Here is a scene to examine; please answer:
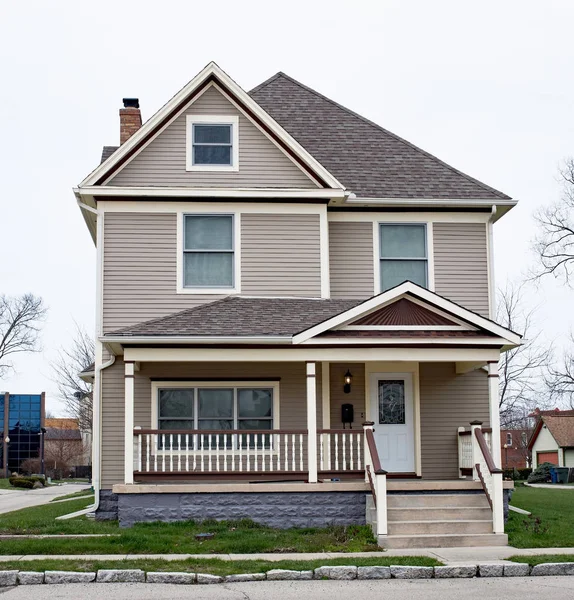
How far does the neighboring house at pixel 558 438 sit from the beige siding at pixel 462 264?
39856 mm

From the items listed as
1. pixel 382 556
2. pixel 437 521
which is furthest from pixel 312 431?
pixel 382 556

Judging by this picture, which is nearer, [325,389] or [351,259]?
[325,389]

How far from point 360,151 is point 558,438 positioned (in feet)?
133

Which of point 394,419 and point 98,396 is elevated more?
point 98,396

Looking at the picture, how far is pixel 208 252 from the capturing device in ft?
63.2

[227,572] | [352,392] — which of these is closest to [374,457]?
[352,392]

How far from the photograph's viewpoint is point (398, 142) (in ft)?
72.8

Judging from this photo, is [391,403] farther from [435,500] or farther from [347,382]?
[435,500]

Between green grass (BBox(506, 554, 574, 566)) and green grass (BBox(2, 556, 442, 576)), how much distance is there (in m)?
1.20

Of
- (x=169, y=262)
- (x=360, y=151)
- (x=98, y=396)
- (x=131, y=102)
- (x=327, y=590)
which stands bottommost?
(x=327, y=590)

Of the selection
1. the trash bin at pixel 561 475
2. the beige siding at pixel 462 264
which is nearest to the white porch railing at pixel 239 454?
the beige siding at pixel 462 264

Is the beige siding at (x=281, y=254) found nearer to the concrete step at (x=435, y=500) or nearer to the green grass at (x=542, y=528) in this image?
the concrete step at (x=435, y=500)

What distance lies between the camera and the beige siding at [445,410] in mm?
19172

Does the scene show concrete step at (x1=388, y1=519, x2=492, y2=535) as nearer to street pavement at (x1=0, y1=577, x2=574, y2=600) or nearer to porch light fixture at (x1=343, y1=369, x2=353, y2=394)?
street pavement at (x1=0, y1=577, x2=574, y2=600)
